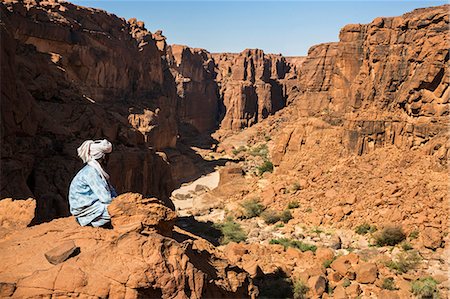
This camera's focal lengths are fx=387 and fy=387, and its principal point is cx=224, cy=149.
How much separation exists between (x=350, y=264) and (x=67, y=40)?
2802 centimetres

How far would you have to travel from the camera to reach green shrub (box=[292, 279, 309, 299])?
12.8m

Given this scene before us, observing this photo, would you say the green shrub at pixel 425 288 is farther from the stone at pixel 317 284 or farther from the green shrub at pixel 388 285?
the stone at pixel 317 284

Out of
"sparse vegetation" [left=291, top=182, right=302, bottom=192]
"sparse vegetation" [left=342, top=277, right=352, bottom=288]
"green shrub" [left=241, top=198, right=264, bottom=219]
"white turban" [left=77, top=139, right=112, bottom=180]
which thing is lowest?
Answer: "green shrub" [left=241, top=198, right=264, bottom=219]

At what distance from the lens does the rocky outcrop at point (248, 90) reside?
205 feet

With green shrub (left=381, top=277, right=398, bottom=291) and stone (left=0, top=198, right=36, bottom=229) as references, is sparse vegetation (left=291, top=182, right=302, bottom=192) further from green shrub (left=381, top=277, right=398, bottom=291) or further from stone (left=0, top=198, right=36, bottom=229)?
stone (left=0, top=198, right=36, bottom=229)

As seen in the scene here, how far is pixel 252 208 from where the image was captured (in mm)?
23984

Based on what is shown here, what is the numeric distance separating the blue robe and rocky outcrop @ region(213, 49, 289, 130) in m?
56.4

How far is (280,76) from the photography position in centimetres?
7962

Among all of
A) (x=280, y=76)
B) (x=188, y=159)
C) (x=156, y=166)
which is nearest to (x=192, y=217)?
(x=156, y=166)

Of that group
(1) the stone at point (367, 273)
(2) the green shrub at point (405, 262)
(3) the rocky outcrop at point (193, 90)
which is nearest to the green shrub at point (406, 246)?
(2) the green shrub at point (405, 262)

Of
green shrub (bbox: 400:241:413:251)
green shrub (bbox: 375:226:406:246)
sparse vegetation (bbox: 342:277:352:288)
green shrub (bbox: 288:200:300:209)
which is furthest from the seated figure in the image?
green shrub (bbox: 288:200:300:209)

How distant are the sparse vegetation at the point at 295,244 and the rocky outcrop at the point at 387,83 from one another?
9147mm

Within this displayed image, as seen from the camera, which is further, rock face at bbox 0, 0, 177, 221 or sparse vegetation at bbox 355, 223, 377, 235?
sparse vegetation at bbox 355, 223, 377, 235

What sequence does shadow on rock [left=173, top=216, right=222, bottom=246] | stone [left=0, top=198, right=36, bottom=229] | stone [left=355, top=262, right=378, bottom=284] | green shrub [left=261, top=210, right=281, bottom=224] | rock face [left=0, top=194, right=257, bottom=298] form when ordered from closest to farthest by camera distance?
rock face [left=0, top=194, right=257, bottom=298] → stone [left=0, top=198, right=36, bottom=229] → stone [left=355, top=262, right=378, bottom=284] → shadow on rock [left=173, top=216, right=222, bottom=246] → green shrub [left=261, top=210, right=281, bottom=224]
